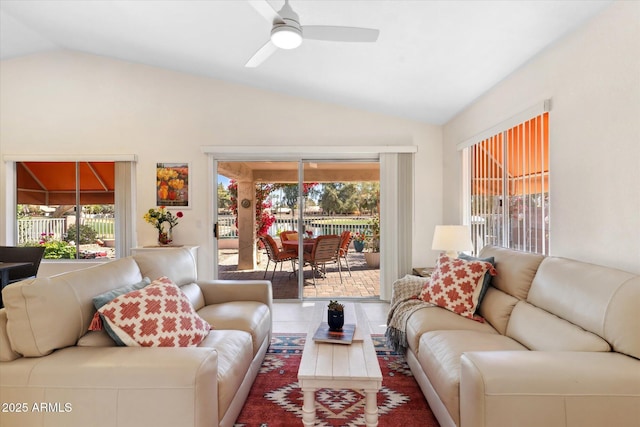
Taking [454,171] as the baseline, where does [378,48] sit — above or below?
above

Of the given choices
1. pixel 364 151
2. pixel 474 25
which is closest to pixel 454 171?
pixel 364 151

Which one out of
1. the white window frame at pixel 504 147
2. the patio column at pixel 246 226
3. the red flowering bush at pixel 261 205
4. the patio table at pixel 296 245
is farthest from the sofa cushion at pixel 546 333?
the patio column at pixel 246 226

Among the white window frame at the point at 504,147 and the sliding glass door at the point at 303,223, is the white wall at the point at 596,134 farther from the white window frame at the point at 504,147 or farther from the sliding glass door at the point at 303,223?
the sliding glass door at the point at 303,223

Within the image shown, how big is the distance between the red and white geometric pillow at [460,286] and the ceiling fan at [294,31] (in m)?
1.73

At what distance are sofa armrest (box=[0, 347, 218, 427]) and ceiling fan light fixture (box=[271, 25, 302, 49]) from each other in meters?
1.77

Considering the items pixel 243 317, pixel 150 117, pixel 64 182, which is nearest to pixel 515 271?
pixel 243 317

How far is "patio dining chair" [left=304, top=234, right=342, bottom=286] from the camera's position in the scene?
195 inches

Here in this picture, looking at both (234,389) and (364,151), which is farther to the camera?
(364,151)

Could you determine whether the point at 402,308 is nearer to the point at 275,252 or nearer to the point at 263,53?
the point at 263,53

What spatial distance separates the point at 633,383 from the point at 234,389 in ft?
5.61

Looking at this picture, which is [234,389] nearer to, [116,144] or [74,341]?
[74,341]

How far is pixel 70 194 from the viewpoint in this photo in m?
4.96

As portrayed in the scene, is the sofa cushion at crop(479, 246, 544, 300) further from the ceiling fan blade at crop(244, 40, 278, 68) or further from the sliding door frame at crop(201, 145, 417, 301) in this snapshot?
the ceiling fan blade at crop(244, 40, 278, 68)

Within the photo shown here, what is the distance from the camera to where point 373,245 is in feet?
16.9
